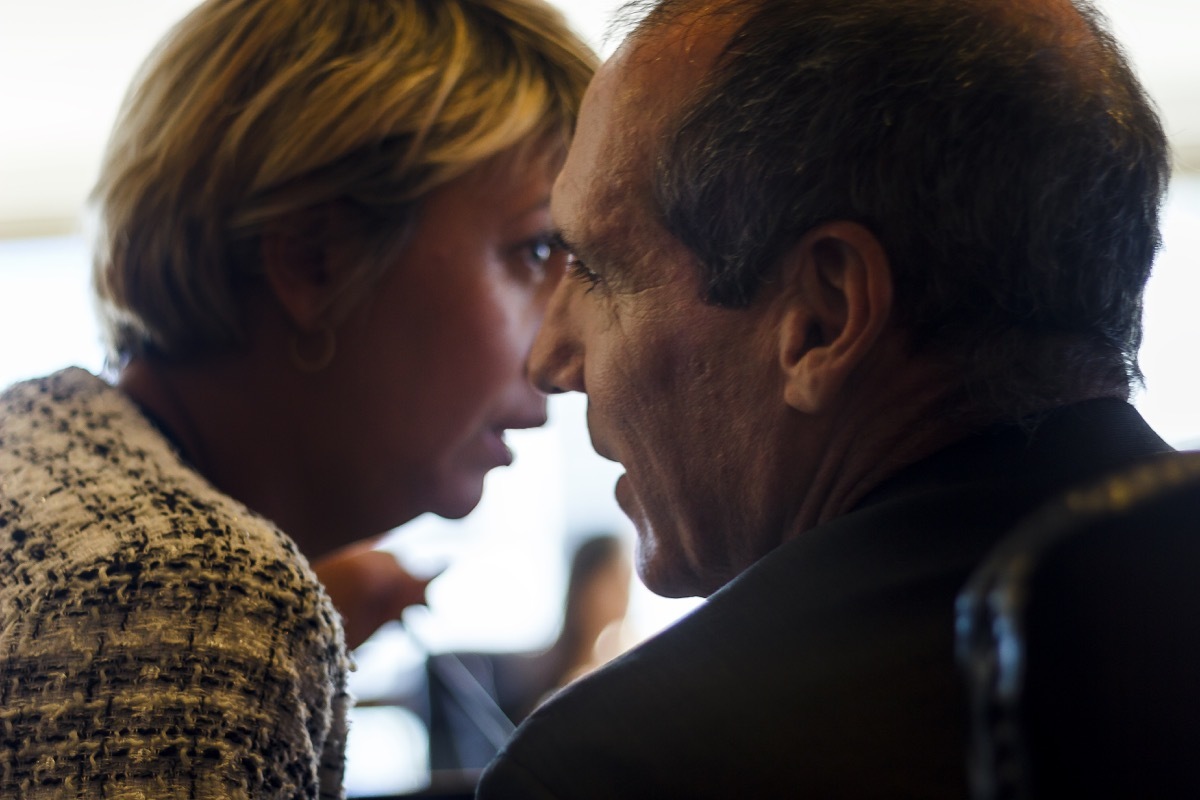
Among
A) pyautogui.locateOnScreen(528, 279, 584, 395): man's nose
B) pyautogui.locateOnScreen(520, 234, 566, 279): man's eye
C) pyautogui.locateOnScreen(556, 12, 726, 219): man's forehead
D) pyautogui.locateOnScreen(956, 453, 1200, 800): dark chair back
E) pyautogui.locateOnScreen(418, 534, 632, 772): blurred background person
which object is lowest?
pyautogui.locateOnScreen(418, 534, 632, 772): blurred background person

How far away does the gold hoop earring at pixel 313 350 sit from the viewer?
47.0 inches

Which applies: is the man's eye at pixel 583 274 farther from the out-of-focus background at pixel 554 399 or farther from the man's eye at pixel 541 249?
the out-of-focus background at pixel 554 399

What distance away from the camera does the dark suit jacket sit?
56cm

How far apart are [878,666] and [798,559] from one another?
85mm

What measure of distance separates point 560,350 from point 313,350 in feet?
0.99

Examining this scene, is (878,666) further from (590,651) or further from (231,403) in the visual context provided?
(590,651)

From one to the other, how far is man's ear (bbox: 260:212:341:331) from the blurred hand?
27 cm

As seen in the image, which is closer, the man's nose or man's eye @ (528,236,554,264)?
the man's nose

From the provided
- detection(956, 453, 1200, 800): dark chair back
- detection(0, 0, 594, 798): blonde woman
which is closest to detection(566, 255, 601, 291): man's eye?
detection(0, 0, 594, 798): blonde woman

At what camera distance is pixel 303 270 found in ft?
3.91

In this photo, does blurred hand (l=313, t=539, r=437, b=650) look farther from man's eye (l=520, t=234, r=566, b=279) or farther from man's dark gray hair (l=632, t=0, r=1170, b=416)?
man's dark gray hair (l=632, t=0, r=1170, b=416)

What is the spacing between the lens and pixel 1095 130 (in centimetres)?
→ 75

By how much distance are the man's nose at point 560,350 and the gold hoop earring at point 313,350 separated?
9.6 inches

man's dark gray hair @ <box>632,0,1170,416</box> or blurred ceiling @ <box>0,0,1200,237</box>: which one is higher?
man's dark gray hair @ <box>632,0,1170,416</box>
